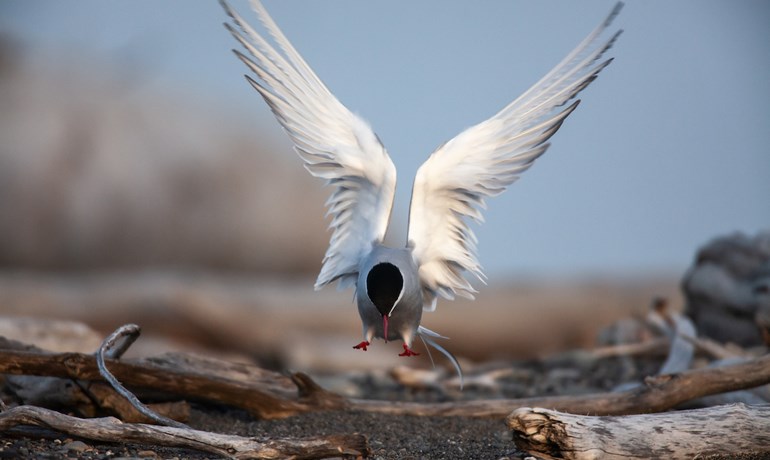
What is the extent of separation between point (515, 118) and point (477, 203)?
1.39 feet

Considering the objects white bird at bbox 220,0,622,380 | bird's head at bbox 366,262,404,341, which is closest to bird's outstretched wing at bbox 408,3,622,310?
white bird at bbox 220,0,622,380

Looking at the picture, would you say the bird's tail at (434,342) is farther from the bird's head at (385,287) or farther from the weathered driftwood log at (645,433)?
the weathered driftwood log at (645,433)

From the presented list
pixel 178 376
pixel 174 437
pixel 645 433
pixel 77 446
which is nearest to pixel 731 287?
pixel 645 433

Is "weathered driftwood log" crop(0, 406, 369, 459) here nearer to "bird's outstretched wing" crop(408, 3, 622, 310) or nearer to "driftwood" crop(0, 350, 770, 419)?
"driftwood" crop(0, 350, 770, 419)

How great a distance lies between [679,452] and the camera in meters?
2.88

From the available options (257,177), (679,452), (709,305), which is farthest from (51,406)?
(257,177)

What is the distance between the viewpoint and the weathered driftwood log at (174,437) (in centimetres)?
278

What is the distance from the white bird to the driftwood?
0.55 metres

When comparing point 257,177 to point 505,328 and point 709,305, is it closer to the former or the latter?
point 505,328

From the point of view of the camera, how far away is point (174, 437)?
281cm

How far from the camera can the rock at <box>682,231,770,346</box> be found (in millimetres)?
6031

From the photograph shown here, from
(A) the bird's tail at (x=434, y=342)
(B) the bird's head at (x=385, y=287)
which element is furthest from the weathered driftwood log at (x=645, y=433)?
(A) the bird's tail at (x=434, y=342)

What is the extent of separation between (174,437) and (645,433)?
1.69 metres

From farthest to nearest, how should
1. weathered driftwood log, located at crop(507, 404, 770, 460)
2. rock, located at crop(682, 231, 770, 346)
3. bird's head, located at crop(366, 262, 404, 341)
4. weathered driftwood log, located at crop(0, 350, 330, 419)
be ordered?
rock, located at crop(682, 231, 770, 346) → weathered driftwood log, located at crop(0, 350, 330, 419) → bird's head, located at crop(366, 262, 404, 341) → weathered driftwood log, located at crop(507, 404, 770, 460)
